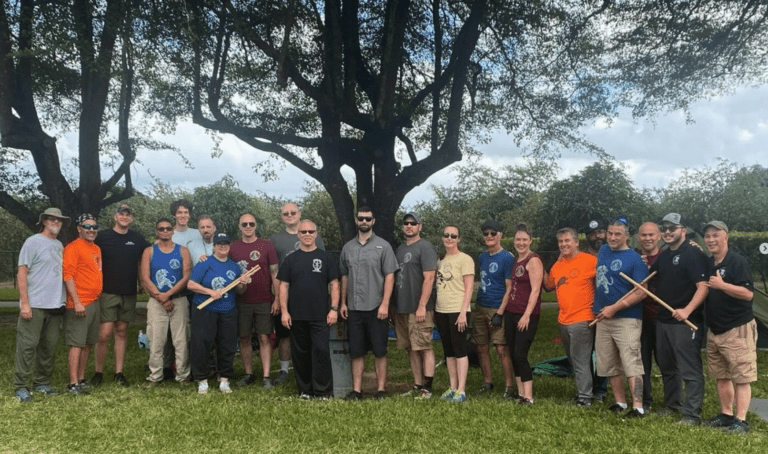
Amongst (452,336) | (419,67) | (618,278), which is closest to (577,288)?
(618,278)

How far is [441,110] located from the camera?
14.6 metres

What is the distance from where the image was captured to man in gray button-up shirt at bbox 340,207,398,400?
5801 millimetres

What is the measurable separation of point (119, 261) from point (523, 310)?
4.08m

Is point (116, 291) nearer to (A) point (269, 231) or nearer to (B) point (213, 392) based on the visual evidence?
(B) point (213, 392)

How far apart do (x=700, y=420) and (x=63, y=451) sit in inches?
190

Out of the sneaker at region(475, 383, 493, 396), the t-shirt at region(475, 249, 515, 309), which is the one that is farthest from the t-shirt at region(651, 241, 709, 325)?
the sneaker at region(475, 383, 493, 396)

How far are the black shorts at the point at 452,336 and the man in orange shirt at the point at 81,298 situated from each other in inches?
134

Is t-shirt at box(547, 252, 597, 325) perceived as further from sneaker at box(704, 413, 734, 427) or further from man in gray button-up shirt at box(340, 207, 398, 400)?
man in gray button-up shirt at box(340, 207, 398, 400)

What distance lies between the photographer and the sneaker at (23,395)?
5.70 metres

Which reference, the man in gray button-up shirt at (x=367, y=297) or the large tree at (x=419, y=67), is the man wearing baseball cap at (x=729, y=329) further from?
the large tree at (x=419, y=67)

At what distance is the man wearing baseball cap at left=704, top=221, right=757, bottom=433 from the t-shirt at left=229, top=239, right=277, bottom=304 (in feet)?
13.4

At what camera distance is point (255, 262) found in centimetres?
642

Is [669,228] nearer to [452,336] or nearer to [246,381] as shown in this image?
[452,336]

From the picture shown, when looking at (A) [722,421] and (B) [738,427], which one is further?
(A) [722,421]
